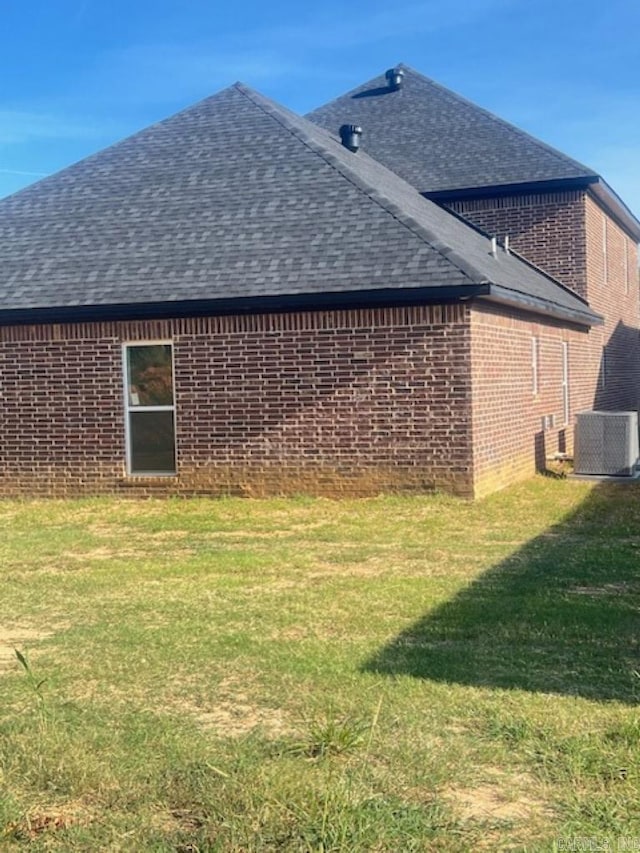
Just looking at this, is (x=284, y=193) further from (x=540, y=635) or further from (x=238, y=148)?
(x=540, y=635)

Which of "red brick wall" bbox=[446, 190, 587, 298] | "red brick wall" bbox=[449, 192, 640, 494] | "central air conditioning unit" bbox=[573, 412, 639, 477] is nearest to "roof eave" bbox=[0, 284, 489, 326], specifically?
"red brick wall" bbox=[449, 192, 640, 494]

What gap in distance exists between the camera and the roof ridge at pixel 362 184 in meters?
11.7

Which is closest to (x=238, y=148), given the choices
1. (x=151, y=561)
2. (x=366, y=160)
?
(x=366, y=160)

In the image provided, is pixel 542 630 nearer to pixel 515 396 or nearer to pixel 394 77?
pixel 515 396

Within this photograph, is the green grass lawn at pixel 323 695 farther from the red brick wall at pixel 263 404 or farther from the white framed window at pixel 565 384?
the white framed window at pixel 565 384

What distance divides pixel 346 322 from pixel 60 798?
8883mm

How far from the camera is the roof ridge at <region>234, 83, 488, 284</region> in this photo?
11.7 m

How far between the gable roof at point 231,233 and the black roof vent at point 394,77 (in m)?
7.94

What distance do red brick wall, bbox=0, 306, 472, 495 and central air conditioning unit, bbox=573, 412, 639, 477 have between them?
136 inches

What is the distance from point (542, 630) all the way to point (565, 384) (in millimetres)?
12671

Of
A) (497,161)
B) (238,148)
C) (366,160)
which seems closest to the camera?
(238,148)

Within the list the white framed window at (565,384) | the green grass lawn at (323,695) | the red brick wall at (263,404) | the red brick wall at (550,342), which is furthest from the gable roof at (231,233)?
A: the green grass lawn at (323,695)

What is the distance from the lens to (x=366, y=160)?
18391mm

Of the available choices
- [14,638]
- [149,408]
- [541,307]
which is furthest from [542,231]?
[14,638]
